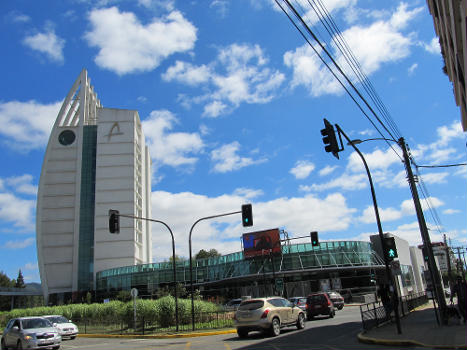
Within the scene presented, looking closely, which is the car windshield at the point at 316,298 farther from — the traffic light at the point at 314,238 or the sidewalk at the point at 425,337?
the sidewalk at the point at 425,337

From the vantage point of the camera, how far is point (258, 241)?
56.0m

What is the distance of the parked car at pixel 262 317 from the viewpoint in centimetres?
1575

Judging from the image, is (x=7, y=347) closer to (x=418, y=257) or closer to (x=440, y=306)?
(x=440, y=306)

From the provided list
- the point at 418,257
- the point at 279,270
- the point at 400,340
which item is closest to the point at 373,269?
the point at 279,270

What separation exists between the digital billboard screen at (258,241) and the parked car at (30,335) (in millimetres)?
39399

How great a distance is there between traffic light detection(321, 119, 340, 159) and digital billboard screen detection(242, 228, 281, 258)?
42.3 meters

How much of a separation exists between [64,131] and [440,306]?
9369 cm

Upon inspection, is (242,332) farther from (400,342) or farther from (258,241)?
(258,241)

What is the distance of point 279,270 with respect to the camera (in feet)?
166

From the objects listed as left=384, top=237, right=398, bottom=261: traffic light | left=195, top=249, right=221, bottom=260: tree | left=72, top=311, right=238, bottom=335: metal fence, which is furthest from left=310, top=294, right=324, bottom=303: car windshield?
left=195, top=249, right=221, bottom=260: tree

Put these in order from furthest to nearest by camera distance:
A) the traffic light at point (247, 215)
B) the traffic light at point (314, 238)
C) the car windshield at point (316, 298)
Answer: the traffic light at point (314, 238), the car windshield at point (316, 298), the traffic light at point (247, 215)

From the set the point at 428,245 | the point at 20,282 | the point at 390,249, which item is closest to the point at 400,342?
the point at 390,249

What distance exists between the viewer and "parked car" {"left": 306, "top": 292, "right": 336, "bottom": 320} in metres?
24.1

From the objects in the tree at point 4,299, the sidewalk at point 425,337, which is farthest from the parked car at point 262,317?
the tree at point 4,299
